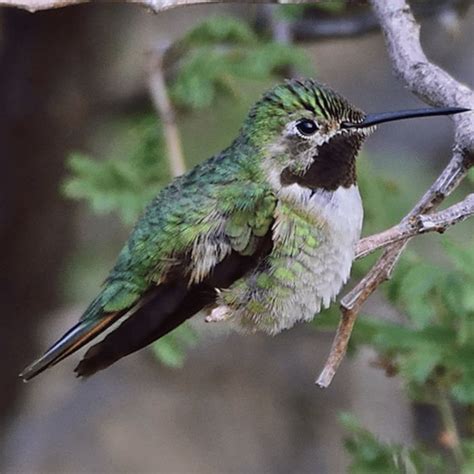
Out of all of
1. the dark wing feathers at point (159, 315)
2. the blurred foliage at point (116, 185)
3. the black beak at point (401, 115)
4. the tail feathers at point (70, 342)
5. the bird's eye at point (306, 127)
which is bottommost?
the blurred foliage at point (116, 185)

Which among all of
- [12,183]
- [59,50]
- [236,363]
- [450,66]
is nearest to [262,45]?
[59,50]

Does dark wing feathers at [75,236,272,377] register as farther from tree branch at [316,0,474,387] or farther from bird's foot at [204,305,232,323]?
tree branch at [316,0,474,387]

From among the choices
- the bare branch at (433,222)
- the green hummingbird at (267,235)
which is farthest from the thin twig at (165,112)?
the bare branch at (433,222)

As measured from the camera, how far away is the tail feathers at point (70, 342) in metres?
2.55

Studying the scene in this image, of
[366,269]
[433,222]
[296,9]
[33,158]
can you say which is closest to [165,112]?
[296,9]

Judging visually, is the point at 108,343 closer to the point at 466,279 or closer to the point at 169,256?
the point at 169,256

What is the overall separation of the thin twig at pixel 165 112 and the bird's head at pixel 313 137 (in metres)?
1.06

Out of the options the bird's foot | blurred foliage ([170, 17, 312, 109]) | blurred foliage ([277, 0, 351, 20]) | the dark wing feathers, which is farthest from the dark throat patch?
blurred foliage ([277, 0, 351, 20])

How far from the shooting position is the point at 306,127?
8.78ft

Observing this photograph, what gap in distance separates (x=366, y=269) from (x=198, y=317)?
0.58m

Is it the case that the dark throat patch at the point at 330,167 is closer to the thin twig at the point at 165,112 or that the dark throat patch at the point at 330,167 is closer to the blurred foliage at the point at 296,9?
the thin twig at the point at 165,112

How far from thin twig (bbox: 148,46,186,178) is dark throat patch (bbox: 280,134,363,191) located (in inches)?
44.4

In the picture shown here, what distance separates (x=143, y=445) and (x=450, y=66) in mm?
3170

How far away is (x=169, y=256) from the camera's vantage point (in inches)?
106
